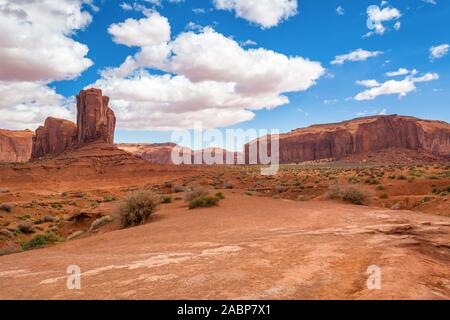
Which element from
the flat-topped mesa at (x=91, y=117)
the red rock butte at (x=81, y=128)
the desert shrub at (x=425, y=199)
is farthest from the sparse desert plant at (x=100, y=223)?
the flat-topped mesa at (x=91, y=117)

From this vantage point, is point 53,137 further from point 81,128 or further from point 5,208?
point 5,208

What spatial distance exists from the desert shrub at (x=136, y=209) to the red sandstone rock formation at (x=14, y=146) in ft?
556

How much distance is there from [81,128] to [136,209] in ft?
259

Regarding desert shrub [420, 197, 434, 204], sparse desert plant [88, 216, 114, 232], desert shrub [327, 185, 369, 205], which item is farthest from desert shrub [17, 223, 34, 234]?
desert shrub [420, 197, 434, 204]

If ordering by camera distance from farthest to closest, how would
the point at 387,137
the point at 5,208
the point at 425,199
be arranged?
the point at 387,137 < the point at 5,208 < the point at 425,199

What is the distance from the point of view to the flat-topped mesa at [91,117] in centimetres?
8262

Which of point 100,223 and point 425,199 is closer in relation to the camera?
point 100,223

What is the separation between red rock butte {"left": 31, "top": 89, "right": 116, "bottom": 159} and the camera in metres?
82.8

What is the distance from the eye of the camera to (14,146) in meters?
159

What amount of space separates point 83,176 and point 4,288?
60037mm

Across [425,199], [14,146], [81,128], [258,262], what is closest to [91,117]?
[81,128]

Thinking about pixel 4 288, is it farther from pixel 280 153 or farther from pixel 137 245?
pixel 280 153

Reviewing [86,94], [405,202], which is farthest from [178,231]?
[86,94]
